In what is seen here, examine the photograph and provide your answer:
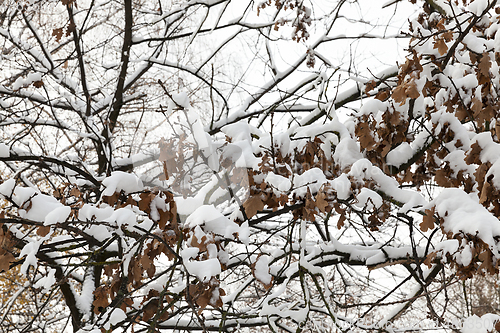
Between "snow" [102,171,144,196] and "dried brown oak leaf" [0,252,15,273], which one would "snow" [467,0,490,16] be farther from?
"dried brown oak leaf" [0,252,15,273]

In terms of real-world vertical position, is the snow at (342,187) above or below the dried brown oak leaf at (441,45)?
below

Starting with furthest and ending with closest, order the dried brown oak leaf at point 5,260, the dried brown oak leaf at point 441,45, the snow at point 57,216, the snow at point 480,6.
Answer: the snow at point 480,6
the dried brown oak leaf at point 441,45
the dried brown oak leaf at point 5,260
the snow at point 57,216

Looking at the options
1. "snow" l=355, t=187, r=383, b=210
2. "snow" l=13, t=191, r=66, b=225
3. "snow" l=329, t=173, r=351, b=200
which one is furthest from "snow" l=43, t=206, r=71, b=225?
"snow" l=355, t=187, r=383, b=210

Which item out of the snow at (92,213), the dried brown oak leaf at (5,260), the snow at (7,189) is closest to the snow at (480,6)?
the snow at (92,213)

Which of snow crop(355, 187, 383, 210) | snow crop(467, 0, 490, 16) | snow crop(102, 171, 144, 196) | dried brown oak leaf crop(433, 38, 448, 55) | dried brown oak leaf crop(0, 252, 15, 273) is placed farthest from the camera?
snow crop(467, 0, 490, 16)

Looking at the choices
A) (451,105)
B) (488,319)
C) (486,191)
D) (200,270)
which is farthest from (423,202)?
(200,270)

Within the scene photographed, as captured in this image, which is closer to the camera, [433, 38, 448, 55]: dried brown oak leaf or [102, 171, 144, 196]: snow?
[102, 171, 144, 196]: snow

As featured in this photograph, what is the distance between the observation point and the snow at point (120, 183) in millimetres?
1983

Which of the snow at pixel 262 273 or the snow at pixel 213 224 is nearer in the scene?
the snow at pixel 213 224

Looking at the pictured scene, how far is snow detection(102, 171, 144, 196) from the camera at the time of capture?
1.98m

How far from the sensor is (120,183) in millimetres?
2068

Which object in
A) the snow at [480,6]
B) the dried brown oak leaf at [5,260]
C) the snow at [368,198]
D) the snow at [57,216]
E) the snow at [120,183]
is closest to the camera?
the snow at [57,216]

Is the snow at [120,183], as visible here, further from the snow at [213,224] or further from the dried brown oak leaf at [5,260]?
the dried brown oak leaf at [5,260]

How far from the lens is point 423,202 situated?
102 inches
